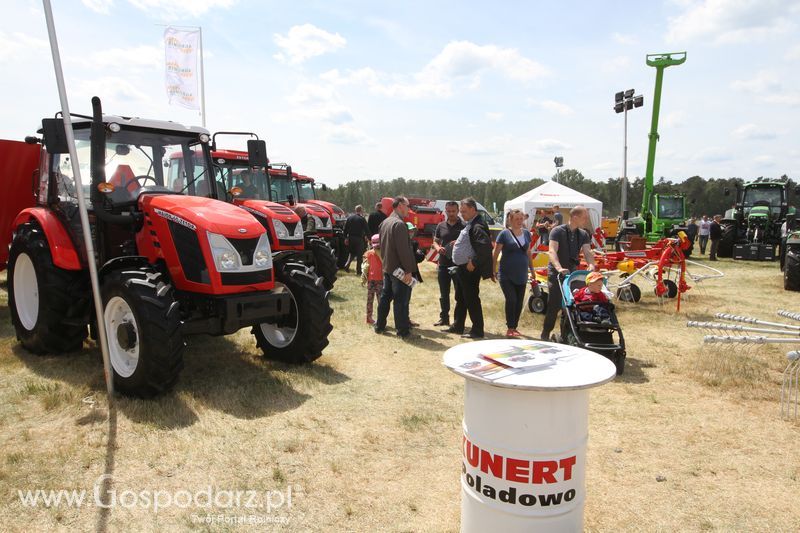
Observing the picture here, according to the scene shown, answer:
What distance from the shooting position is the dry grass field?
2922 millimetres

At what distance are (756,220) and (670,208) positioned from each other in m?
2.85

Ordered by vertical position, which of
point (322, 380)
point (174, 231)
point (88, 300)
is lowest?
point (322, 380)

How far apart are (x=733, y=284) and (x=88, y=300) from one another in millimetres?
12058

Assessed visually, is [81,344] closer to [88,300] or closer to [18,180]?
[88,300]

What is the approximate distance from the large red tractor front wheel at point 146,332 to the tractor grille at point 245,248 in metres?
0.61

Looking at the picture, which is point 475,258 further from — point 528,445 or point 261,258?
point 528,445

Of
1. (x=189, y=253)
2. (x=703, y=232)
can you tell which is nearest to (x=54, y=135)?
(x=189, y=253)

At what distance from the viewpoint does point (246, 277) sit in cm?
453

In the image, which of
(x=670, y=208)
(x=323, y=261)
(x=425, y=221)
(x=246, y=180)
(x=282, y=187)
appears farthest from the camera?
(x=670, y=208)

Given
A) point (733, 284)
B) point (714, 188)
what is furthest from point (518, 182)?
point (733, 284)

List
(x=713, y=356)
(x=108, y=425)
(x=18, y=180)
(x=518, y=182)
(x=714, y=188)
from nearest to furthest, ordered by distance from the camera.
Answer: (x=108, y=425), (x=713, y=356), (x=18, y=180), (x=714, y=188), (x=518, y=182)

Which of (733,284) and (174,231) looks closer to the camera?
Answer: (174,231)

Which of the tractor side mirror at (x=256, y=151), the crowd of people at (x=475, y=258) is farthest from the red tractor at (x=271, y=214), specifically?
the crowd of people at (x=475, y=258)

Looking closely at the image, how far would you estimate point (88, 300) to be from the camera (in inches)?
203
